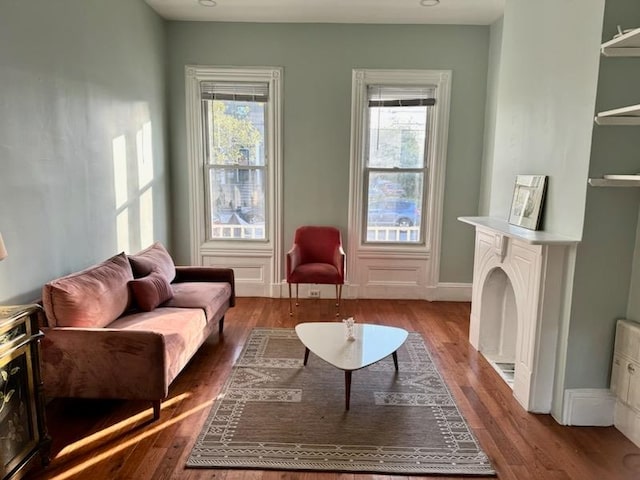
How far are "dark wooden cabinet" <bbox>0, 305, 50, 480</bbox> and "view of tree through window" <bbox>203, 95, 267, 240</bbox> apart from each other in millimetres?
3021

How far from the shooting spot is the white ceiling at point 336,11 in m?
4.11

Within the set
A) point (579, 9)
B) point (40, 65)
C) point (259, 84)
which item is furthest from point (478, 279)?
point (40, 65)

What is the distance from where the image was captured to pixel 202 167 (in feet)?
16.0

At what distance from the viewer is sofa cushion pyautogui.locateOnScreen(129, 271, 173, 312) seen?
3.04m

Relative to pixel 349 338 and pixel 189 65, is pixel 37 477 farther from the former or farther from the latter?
pixel 189 65

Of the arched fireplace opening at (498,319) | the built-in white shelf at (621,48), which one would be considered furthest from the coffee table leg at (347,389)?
the built-in white shelf at (621,48)

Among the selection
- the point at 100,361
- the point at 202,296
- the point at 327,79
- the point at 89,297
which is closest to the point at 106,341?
the point at 100,361

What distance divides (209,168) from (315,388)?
2969 mm

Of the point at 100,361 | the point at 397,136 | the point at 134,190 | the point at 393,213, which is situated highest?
the point at 397,136

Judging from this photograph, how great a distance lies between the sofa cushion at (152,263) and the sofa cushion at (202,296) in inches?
5.7

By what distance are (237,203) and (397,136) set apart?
1.96 meters

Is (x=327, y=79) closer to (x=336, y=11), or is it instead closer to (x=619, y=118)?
(x=336, y=11)

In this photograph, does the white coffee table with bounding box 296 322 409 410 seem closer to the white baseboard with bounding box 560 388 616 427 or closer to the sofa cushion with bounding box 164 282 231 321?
the sofa cushion with bounding box 164 282 231 321

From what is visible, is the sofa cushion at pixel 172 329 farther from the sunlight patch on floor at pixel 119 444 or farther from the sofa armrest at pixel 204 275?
the sofa armrest at pixel 204 275
